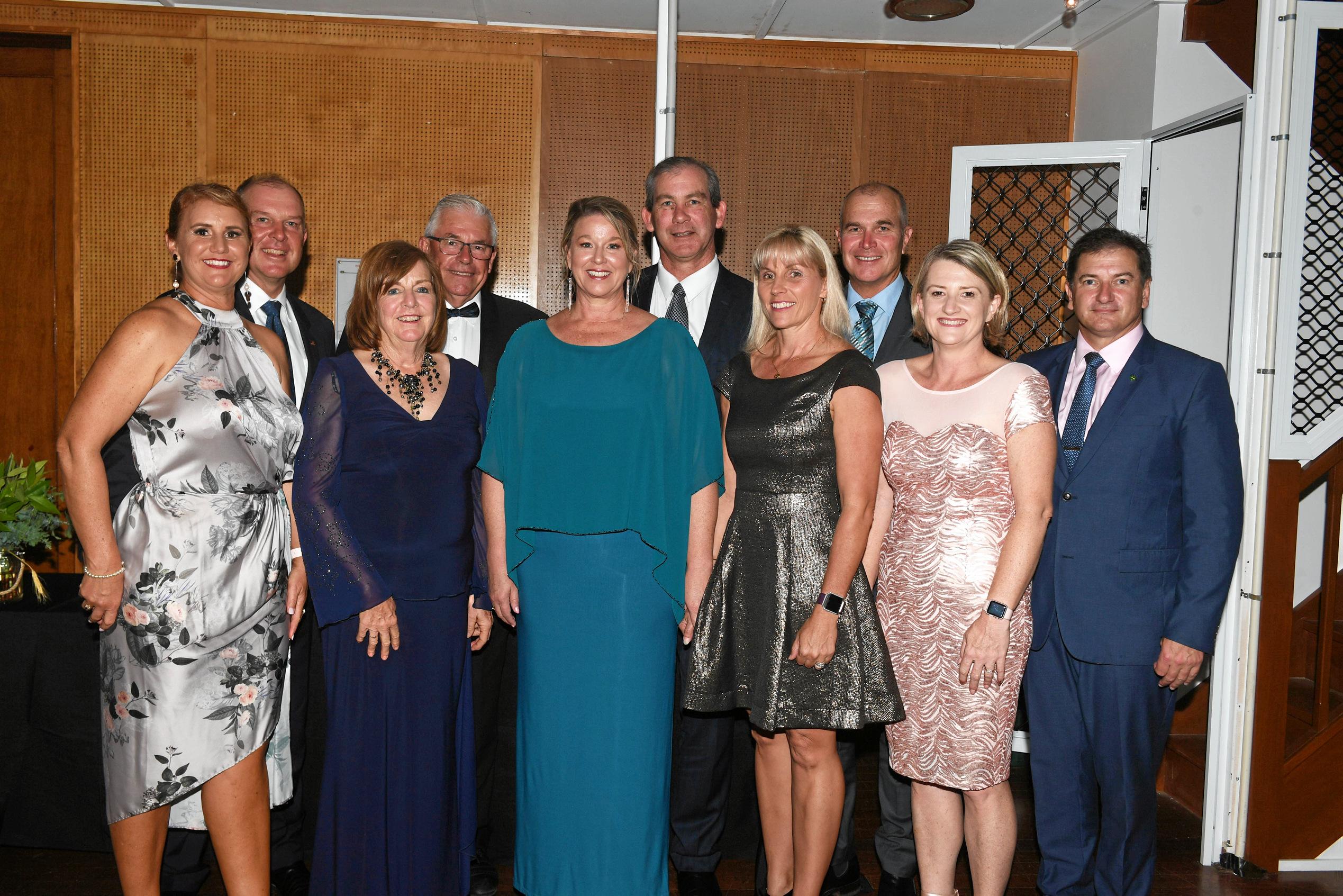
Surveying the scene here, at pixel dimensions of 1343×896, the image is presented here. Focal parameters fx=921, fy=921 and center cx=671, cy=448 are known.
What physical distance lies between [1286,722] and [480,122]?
4.97m

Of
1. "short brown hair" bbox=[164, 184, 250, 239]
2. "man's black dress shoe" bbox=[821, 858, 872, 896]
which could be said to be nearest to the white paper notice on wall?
"short brown hair" bbox=[164, 184, 250, 239]

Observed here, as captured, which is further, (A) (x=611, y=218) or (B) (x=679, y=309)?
(B) (x=679, y=309)

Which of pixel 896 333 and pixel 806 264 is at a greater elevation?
pixel 806 264

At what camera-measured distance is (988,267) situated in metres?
2.52

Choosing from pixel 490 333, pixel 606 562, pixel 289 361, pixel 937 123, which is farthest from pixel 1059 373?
pixel 937 123

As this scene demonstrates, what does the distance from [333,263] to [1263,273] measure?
471 centimetres

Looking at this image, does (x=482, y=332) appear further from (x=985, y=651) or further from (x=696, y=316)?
(x=985, y=651)

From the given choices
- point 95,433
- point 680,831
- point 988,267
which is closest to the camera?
point 95,433

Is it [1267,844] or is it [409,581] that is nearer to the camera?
[409,581]

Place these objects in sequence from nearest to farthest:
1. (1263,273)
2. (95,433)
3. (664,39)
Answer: (95,433), (1263,273), (664,39)

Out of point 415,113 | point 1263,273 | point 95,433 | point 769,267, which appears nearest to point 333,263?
point 415,113

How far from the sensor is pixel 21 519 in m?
3.21

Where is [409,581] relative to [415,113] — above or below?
below

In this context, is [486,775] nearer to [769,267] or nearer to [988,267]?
[769,267]
